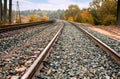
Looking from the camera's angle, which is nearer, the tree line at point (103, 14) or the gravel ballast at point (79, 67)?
the gravel ballast at point (79, 67)

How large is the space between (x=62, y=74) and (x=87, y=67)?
952 mm

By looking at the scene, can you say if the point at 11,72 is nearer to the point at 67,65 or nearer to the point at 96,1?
the point at 67,65

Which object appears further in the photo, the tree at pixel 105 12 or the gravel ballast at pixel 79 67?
the tree at pixel 105 12

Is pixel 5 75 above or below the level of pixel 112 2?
below

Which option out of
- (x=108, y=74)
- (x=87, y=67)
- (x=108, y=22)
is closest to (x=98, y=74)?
(x=108, y=74)

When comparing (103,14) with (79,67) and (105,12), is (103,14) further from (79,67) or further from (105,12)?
(79,67)

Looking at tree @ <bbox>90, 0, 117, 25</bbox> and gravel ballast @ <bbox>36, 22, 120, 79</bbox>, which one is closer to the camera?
gravel ballast @ <bbox>36, 22, 120, 79</bbox>

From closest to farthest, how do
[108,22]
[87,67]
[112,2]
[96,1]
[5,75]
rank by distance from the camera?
[5,75]
[87,67]
[108,22]
[112,2]
[96,1]

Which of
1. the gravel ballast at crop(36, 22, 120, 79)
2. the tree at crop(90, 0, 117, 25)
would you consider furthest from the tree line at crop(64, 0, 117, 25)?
the gravel ballast at crop(36, 22, 120, 79)

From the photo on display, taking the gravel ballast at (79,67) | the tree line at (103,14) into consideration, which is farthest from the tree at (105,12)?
the gravel ballast at (79,67)

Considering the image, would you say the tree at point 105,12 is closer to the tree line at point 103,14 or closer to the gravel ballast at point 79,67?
the tree line at point 103,14

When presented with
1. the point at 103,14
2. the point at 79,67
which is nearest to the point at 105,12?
the point at 103,14

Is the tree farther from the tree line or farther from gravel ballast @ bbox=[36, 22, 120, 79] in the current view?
gravel ballast @ bbox=[36, 22, 120, 79]

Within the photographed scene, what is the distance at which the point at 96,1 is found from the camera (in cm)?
8475
